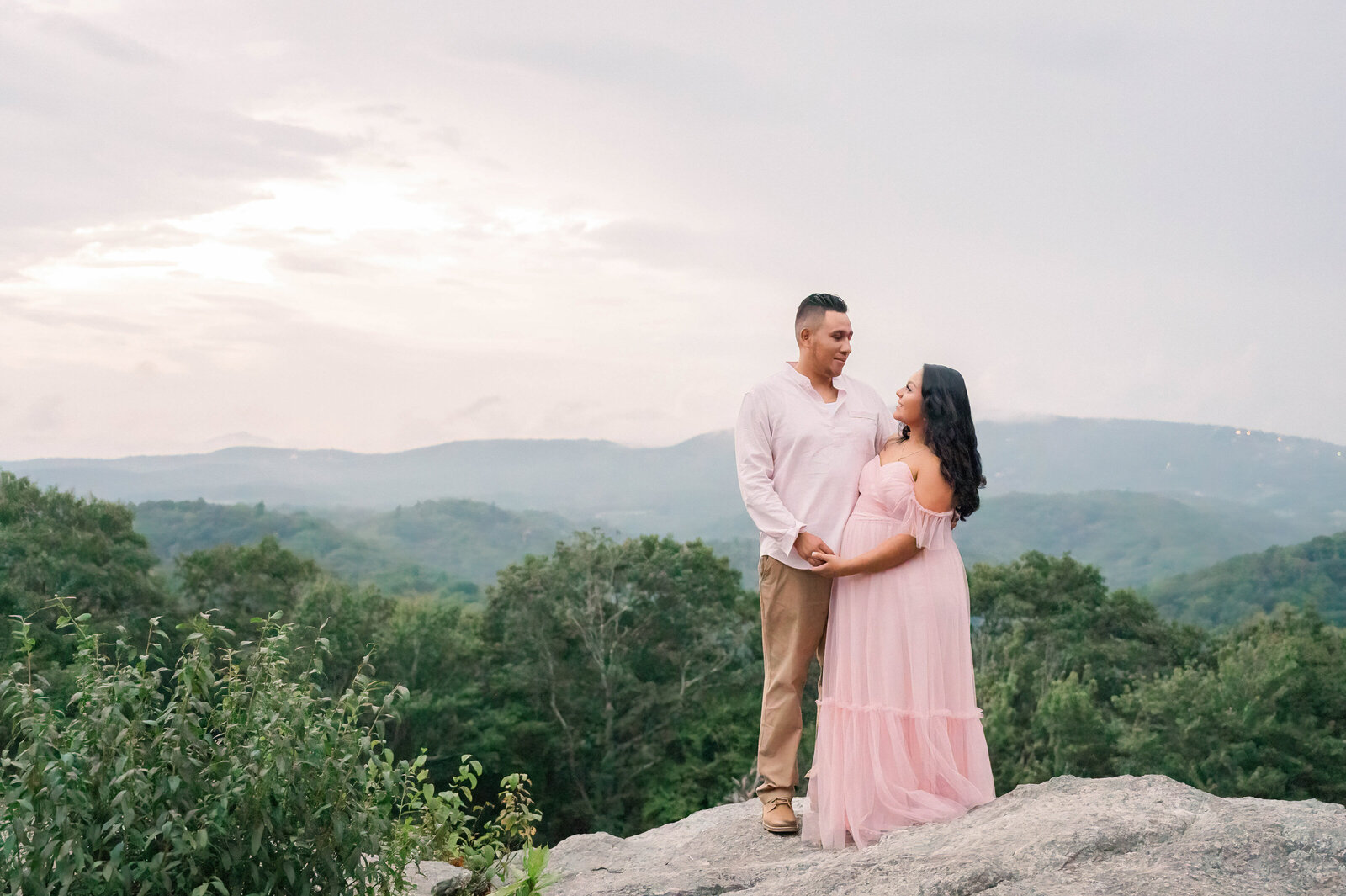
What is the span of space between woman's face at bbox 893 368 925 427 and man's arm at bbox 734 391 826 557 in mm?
628

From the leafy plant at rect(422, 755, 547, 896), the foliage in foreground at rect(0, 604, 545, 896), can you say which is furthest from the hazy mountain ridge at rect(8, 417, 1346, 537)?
the foliage in foreground at rect(0, 604, 545, 896)

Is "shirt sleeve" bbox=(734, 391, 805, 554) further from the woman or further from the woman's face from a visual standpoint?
the woman's face

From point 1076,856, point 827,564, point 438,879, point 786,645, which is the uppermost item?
point 827,564

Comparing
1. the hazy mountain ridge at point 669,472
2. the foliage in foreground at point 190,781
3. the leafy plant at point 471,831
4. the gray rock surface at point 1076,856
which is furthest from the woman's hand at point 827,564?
the hazy mountain ridge at point 669,472

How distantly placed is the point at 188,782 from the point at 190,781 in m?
0.01

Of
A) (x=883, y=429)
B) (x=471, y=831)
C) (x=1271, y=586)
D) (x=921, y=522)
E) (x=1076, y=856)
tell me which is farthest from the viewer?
(x=1271, y=586)

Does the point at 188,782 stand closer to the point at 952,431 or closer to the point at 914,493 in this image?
the point at 914,493

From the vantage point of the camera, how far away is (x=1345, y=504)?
368ft

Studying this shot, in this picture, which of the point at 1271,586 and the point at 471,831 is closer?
the point at 471,831

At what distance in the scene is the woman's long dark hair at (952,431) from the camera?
4703mm

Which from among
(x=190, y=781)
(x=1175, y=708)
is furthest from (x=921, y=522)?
(x=1175, y=708)

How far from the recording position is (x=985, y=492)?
359ft

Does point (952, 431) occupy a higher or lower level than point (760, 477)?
higher

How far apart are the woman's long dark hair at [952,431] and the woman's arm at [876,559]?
301mm
